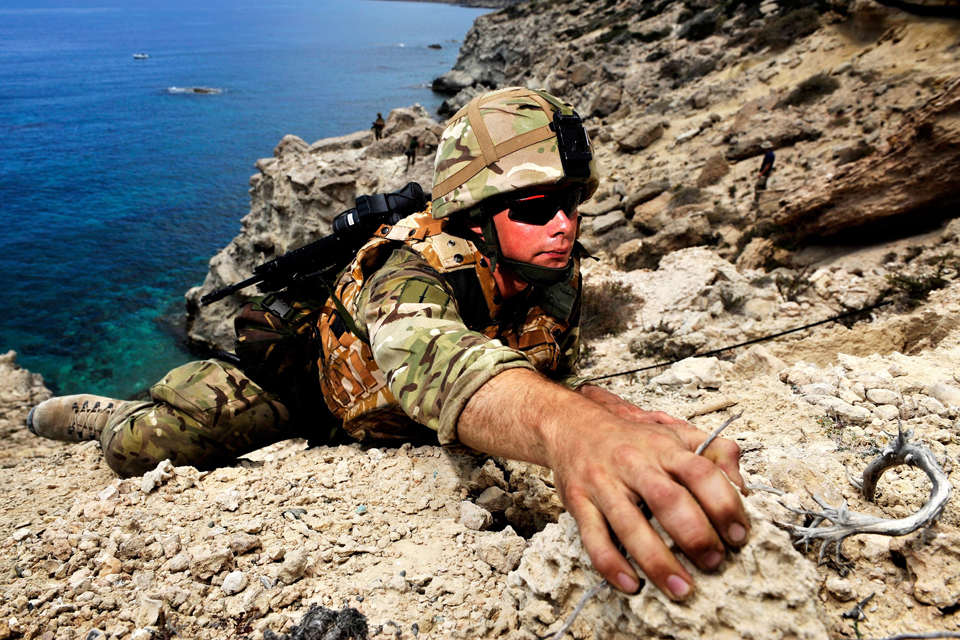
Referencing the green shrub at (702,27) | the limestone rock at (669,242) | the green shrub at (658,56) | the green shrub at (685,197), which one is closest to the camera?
the limestone rock at (669,242)

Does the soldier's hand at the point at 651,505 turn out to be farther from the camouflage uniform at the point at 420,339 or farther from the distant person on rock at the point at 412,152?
the distant person on rock at the point at 412,152

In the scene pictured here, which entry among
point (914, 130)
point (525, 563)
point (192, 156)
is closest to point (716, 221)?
point (914, 130)

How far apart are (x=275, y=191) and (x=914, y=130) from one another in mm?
11582

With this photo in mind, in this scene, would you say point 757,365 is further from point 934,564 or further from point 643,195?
point 643,195

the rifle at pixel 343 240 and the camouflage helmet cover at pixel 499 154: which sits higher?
the camouflage helmet cover at pixel 499 154

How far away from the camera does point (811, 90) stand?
1191 cm

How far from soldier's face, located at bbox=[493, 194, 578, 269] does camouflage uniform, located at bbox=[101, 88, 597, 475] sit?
104 millimetres

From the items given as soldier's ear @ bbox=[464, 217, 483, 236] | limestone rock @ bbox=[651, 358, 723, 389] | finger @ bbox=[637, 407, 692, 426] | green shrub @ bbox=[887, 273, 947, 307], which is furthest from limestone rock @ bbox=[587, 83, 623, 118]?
finger @ bbox=[637, 407, 692, 426]

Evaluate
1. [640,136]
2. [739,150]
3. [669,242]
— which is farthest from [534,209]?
[640,136]

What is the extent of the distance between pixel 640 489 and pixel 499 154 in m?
1.86

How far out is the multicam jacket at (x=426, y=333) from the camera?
1624 millimetres

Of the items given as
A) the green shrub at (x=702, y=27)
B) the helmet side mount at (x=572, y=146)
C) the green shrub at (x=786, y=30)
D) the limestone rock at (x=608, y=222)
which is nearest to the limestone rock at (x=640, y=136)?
the limestone rock at (x=608, y=222)

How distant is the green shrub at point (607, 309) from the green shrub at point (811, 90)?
821 cm

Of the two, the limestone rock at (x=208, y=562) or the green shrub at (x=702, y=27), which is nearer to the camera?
the limestone rock at (x=208, y=562)
